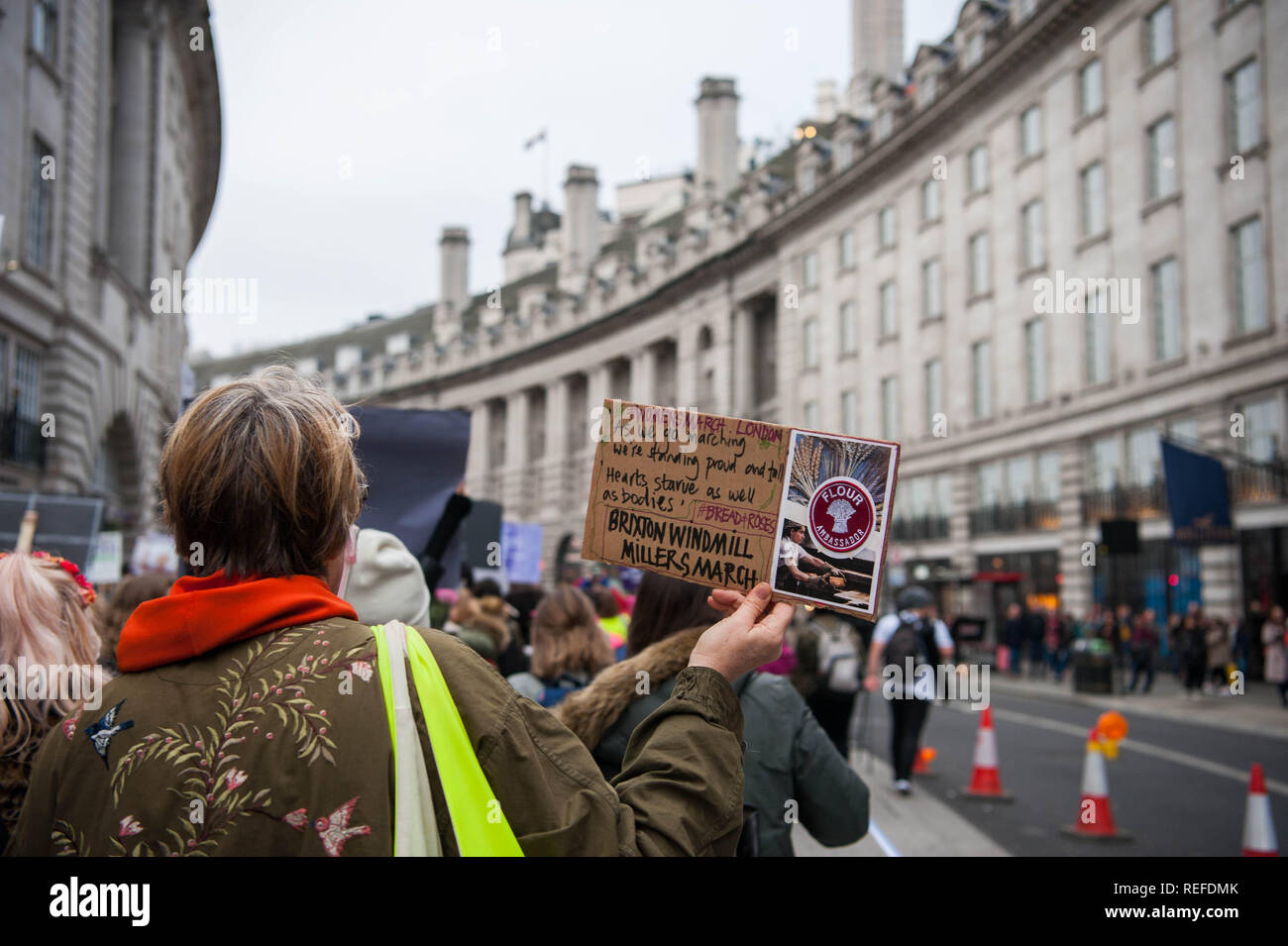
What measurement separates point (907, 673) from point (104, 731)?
9.49 m

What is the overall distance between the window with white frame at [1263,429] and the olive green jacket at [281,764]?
84.9ft

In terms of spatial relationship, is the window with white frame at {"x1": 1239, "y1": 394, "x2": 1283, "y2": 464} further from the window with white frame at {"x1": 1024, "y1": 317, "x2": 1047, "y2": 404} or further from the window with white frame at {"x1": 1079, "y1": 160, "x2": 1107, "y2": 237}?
the window with white frame at {"x1": 1024, "y1": 317, "x2": 1047, "y2": 404}

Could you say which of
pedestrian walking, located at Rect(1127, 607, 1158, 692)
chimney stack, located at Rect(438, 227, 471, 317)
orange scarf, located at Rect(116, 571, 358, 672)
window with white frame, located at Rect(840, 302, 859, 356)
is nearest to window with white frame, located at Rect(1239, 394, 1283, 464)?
pedestrian walking, located at Rect(1127, 607, 1158, 692)

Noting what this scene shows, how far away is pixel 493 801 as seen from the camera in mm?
1545

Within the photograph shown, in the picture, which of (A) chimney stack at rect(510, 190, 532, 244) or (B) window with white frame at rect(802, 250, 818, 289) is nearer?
(B) window with white frame at rect(802, 250, 818, 289)

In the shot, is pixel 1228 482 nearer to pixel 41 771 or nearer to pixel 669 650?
pixel 669 650

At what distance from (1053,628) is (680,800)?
94.5 ft

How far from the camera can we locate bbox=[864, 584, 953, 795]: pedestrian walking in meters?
10.5

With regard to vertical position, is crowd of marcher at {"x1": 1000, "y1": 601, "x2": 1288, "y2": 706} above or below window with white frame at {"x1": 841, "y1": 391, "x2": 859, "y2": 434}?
below

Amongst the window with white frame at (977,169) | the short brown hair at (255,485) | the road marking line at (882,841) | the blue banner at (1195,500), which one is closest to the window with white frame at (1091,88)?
the window with white frame at (977,169)

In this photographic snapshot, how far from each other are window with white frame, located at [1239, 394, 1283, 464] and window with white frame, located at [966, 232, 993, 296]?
10.6 meters

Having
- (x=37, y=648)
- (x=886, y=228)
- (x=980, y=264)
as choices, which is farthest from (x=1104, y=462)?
(x=37, y=648)

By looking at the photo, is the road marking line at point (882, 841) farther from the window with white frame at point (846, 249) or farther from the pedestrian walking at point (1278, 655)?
the window with white frame at point (846, 249)

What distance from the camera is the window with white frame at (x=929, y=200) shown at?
36406 millimetres
